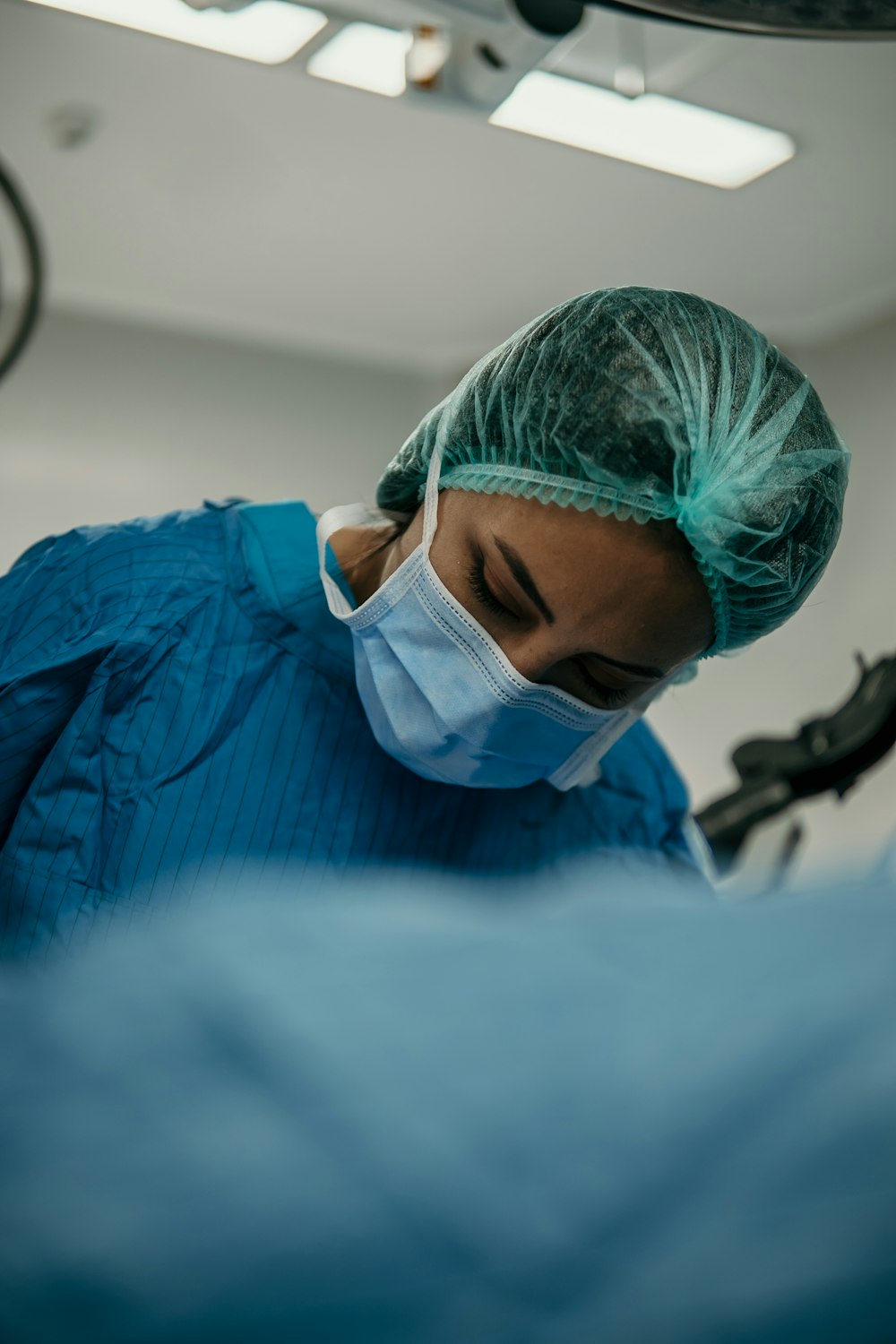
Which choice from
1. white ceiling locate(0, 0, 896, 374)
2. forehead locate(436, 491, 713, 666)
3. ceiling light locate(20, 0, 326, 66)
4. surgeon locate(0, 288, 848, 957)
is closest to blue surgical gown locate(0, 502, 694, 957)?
surgeon locate(0, 288, 848, 957)

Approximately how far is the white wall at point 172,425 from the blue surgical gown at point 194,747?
1752mm

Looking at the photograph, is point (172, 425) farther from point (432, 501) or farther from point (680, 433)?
point (680, 433)

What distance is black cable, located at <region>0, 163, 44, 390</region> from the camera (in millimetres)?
2188

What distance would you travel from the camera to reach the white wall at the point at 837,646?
2680 millimetres

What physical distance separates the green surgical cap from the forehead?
0.04 ft

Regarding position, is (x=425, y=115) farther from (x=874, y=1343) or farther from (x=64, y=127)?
(x=874, y=1343)

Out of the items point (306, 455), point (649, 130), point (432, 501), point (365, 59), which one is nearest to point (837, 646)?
point (649, 130)

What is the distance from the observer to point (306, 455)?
312 cm

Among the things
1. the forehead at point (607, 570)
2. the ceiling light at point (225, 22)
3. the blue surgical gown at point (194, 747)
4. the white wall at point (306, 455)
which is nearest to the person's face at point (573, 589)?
the forehead at point (607, 570)

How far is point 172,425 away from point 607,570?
7.75 ft

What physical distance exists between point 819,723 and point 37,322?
216cm

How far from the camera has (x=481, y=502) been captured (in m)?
0.94

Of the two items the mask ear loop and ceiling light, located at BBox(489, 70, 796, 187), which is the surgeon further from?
ceiling light, located at BBox(489, 70, 796, 187)

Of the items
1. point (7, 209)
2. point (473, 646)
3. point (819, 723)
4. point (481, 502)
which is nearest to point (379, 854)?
point (473, 646)
